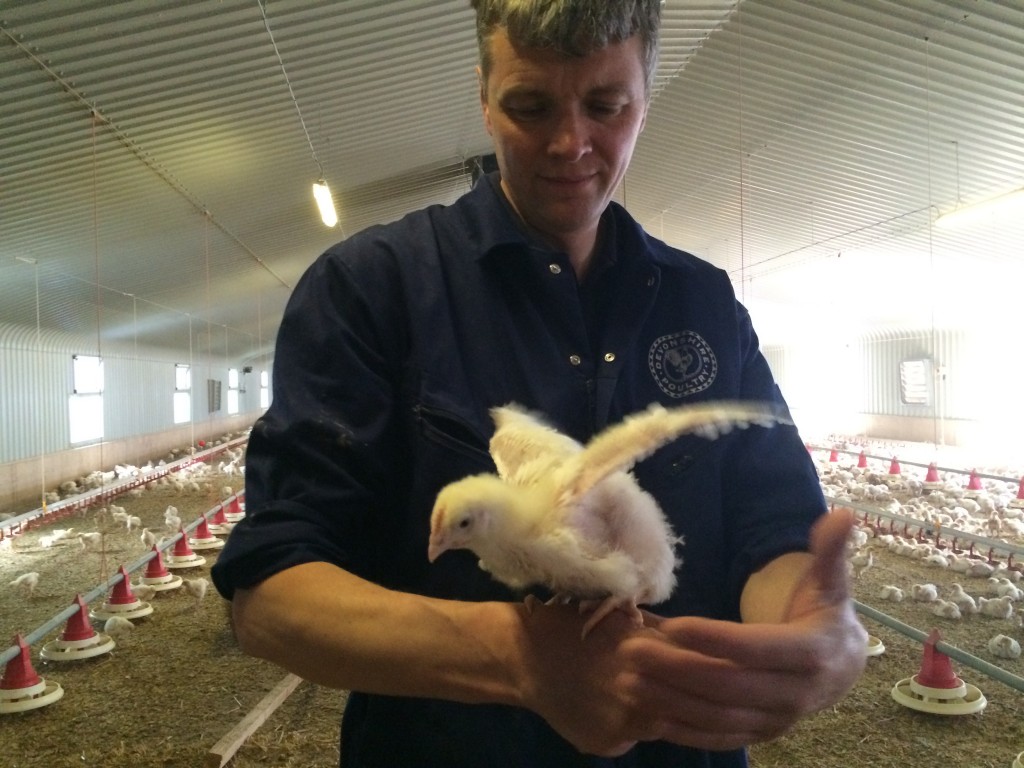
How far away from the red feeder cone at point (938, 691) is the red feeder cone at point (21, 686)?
13.7ft

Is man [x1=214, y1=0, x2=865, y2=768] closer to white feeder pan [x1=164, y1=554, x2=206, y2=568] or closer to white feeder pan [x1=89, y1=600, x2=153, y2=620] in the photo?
white feeder pan [x1=89, y1=600, x2=153, y2=620]

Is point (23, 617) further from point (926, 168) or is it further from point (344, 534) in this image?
point (926, 168)

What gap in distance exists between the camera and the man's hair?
1053mm

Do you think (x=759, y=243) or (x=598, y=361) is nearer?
(x=598, y=361)

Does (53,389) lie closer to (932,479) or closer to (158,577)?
(158,577)

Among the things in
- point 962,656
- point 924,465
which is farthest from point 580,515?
point 924,465

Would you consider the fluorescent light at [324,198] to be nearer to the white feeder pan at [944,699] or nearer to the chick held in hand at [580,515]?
the white feeder pan at [944,699]

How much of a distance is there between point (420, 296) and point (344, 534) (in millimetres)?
400

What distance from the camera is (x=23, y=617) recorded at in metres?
4.71

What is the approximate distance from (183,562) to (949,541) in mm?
6589

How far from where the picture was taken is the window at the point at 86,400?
8.77 meters

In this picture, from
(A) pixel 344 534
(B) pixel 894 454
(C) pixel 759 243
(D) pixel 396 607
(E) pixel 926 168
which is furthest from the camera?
(B) pixel 894 454

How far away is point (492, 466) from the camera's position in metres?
1.15

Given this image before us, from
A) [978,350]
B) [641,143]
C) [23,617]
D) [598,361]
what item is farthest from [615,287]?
[978,350]
